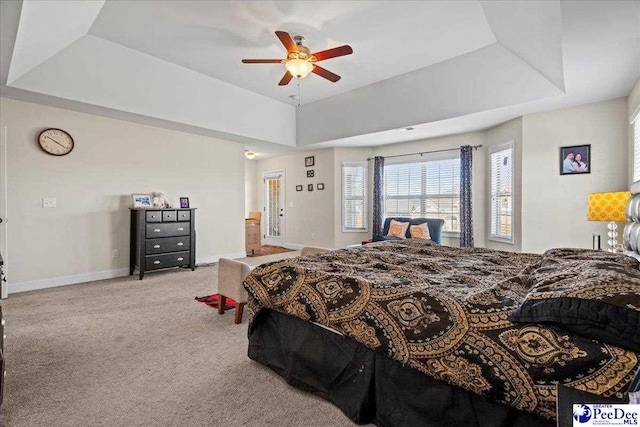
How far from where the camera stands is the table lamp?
3164mm

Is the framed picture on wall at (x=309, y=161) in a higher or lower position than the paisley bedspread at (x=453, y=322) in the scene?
higher

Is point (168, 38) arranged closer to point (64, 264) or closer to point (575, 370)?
point (64, 264)

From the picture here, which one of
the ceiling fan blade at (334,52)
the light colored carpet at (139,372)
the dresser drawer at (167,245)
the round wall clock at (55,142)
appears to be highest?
the ceiling fan blade at (334,52)

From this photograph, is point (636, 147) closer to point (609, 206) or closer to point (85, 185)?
point (609, 206)

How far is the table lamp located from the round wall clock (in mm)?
6640

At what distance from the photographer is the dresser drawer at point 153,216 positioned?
15.5 ft

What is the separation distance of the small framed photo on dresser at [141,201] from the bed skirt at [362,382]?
3.71 metres

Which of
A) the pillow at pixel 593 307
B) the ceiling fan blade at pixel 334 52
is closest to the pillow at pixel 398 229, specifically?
the ceiling fan blade at pixel 334 52

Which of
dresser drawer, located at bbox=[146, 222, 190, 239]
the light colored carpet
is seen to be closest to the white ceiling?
dresser drawer, located at bbox=[146, 222, 190, 239]

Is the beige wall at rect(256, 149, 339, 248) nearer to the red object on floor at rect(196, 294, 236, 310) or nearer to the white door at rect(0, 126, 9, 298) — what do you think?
the red object on floor at rect(196, 294, 236, 310)

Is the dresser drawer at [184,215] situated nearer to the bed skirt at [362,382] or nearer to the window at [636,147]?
the bed skirt at [362,382]

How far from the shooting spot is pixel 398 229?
594 centimetres

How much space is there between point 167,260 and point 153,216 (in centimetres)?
74

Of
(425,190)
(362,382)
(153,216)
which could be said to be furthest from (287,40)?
(425,190)
